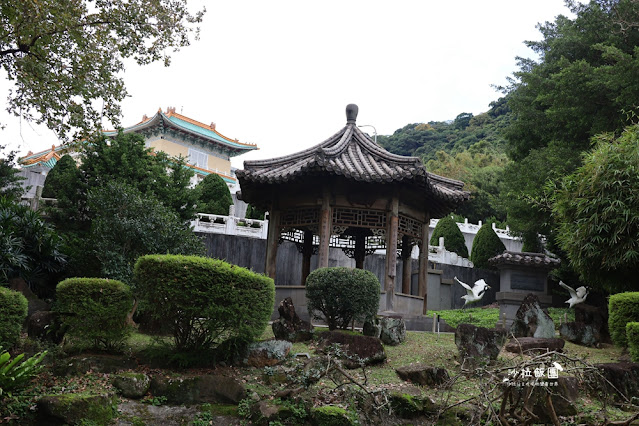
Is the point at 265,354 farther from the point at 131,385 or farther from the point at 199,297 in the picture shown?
the point at 131,385

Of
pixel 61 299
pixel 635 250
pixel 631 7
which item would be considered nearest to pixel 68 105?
pixel 61 299

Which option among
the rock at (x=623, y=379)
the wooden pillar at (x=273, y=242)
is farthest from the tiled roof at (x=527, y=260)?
the rock at (x=623, y=379)

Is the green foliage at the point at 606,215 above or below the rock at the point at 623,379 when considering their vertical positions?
above

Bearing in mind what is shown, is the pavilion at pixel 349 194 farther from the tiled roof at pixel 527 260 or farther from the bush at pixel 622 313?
the tiled roof at pixel 527 260

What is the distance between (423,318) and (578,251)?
3.50 meters

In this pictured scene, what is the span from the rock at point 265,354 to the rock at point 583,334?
6.66m

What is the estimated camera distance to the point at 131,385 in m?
6.38

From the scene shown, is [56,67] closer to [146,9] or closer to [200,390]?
[146,9]

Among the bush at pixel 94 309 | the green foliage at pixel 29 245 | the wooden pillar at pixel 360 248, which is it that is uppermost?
the wooden pillar at pixel 360 248

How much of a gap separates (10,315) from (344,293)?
190 inches

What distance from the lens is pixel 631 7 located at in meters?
14.6

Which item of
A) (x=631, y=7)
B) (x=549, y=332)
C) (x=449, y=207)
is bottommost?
(x=549, y=332)

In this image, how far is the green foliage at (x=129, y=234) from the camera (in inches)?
382

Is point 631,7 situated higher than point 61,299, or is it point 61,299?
point 631,7
